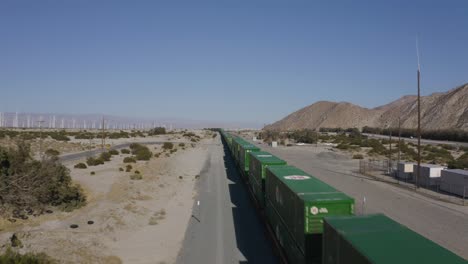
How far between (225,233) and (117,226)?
6.25m

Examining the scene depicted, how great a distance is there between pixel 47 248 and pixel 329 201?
11.9 meters

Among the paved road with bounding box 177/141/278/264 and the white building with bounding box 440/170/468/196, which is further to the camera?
the white building with bounding box 440/170/468/196

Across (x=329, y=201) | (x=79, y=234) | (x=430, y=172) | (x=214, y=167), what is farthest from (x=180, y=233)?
(x=214, y=167)

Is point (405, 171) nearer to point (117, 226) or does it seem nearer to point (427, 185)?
point (427, 185)

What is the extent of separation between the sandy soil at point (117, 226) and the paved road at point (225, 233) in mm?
741

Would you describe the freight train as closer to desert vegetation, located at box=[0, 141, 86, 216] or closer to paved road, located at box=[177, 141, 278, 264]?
paved road, located at box=[177, 141, 278, 264]

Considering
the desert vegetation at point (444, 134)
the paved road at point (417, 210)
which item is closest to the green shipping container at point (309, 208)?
the paved road at point (417, 210)

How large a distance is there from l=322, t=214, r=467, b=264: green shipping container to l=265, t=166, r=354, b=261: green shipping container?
1836mm

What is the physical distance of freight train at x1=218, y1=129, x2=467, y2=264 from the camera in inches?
284

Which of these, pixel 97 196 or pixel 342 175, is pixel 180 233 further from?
pixel 342 175

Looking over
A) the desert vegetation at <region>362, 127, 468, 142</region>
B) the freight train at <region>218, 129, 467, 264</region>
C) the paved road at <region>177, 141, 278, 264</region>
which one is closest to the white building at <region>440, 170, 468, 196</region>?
the paved road at <region>177, 141, 278, 264</region>

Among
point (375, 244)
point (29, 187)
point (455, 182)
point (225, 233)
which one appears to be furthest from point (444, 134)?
point (375, 244)

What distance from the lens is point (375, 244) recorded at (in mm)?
7629

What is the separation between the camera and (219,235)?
1945 cm
